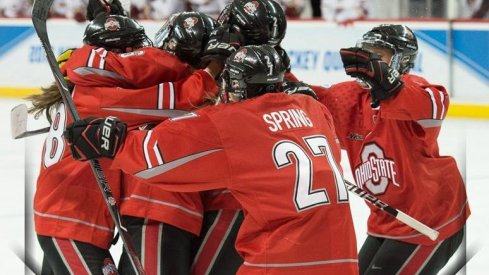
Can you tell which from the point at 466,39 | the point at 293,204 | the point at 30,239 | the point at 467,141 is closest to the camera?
the point at 293,204

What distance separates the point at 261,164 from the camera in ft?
7.64

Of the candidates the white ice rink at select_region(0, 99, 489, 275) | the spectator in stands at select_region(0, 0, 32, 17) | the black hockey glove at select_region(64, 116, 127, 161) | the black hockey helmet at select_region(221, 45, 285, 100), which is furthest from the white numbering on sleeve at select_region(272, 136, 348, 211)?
the spectator in stands at select_region(0, 0, 32, 17)

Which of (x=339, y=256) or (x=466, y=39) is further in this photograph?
(x=466, y=39)

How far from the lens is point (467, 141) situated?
688 cm

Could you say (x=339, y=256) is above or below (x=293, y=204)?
below

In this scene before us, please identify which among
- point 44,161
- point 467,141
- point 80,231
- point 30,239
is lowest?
point 467,141

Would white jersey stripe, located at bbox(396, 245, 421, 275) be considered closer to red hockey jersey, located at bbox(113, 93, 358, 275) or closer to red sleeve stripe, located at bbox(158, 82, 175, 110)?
red hockey jersey, located at bbox(113, 93, 358, 275)

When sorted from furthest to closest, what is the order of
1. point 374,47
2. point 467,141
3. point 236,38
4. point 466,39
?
point 466,39 < point 467,141 < point 374,47 < point 236,38

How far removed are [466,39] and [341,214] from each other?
5914mm

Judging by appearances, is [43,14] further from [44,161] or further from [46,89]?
[44,161]

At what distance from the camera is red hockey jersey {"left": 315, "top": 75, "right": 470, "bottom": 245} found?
3.02m

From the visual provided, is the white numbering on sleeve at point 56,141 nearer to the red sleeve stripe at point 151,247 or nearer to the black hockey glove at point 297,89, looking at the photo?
the red sleeve stripe at point 151,247

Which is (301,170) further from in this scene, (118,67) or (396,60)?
(396,60)

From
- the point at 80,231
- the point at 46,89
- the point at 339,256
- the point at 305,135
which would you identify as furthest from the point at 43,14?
the point at 339,256
